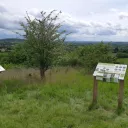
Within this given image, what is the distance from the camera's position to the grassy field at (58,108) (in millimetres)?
5688

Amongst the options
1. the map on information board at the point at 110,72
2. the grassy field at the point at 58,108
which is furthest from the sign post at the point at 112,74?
the grassy field at the point at 58,108

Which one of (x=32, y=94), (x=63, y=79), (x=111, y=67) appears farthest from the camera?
(x=63, y=79)

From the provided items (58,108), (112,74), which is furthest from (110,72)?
(58,108)

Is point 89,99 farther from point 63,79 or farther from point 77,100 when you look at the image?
point 63,79

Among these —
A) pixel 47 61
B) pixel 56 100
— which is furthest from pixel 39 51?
pixel 56 100

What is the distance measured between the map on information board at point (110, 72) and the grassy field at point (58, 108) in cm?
79

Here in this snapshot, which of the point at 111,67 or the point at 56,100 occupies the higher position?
the point at 111,67

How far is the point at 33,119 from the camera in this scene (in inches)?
231

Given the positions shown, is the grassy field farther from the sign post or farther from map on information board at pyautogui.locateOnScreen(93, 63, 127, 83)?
map on information board at pyautogui.locateOnScreen(93, 63, 127, 83)

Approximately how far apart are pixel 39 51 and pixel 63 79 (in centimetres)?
180

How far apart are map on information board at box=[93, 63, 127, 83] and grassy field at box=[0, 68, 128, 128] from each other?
31.2 inches

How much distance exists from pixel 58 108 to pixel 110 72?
68.1 inches

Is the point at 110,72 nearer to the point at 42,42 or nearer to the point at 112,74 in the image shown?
the point at 112,74

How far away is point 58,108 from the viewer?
664 cm
